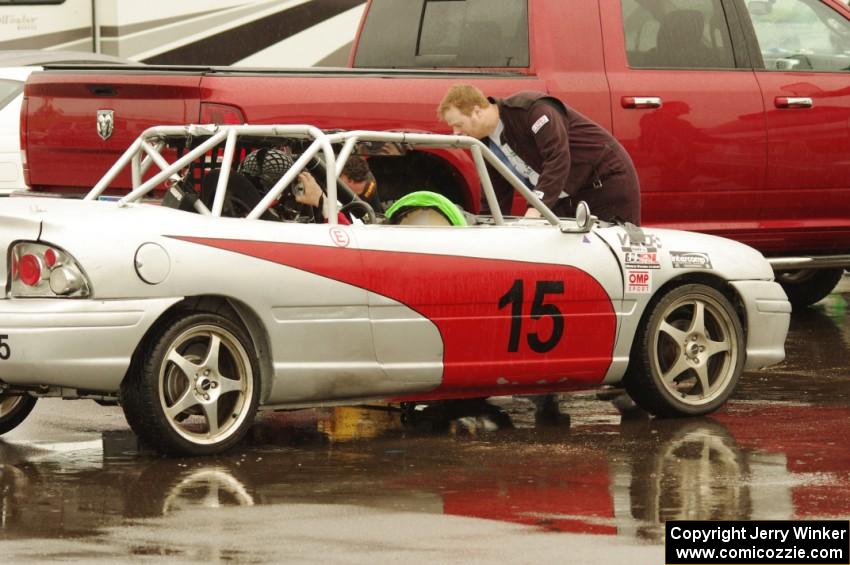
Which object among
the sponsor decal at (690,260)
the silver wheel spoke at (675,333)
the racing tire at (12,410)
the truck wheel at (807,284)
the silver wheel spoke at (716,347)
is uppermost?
the sponsor decal at (690,260)

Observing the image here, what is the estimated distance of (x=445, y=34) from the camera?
11.5 m

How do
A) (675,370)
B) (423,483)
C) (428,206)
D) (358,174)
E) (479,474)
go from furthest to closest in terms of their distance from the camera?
1. (358,174)
2. (675,370)
3. (428,206)
4. (479,474)
5. (423,483)

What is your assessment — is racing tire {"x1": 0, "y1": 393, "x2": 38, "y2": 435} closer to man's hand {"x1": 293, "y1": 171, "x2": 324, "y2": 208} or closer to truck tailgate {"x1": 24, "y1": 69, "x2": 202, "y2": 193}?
man's hand {"x1": 293, "y1": 171, "x2": 324, "y2": 208}

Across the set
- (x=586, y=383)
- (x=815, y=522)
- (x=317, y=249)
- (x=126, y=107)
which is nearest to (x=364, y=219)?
(x=317, y=249)

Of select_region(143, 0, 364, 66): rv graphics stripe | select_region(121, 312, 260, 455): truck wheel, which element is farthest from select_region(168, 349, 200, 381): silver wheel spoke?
select_region(143, 0, 364, 66): rv graphics stripe

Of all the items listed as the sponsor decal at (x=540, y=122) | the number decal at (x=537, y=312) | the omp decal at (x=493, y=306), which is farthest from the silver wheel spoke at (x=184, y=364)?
the sponsor decal at (x=540, y=122)

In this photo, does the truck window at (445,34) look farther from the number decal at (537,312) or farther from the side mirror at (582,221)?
the number decal at (537,312)

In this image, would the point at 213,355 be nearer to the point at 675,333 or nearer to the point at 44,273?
the point at 44,273

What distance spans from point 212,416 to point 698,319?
8.08 feet

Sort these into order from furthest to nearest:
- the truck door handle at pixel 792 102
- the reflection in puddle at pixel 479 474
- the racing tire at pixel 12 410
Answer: the truck door handle at pixel 792 102 < the racing tire at pixel 12 410 < the reflection in puddle at pixel 479 474

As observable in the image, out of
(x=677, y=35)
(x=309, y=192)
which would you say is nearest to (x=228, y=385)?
(x=309, y=192)

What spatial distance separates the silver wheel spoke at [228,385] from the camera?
771cm

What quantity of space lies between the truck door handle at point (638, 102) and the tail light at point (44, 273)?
Result: 4453 millimetres

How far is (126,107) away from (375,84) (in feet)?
4.47
